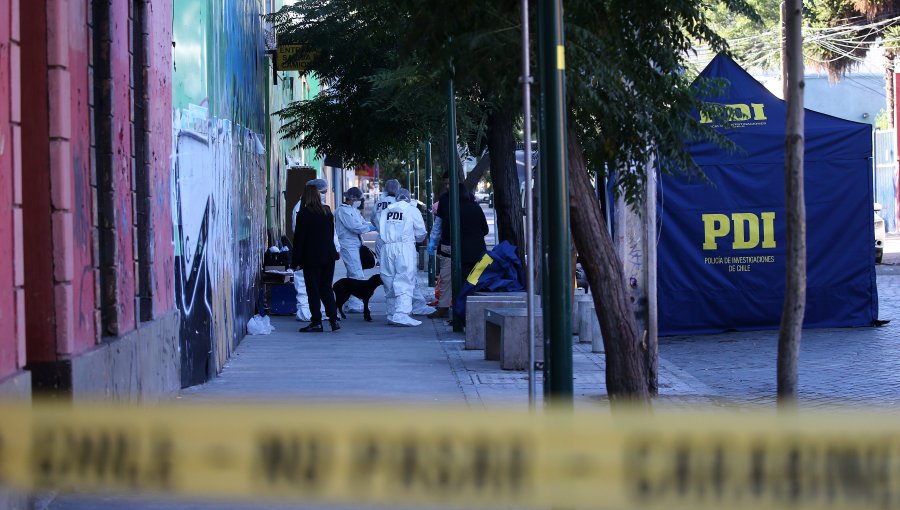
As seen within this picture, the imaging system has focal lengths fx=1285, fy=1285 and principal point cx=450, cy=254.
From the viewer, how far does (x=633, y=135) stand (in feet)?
27.4

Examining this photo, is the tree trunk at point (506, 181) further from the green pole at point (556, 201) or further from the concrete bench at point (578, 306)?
the green pole at point (556, 201)

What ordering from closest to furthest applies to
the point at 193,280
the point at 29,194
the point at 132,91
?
the point at 29,194 → the point at 132,91 → the point at 193,280

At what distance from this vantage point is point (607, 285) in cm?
802

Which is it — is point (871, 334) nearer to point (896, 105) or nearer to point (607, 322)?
point (607, 322)

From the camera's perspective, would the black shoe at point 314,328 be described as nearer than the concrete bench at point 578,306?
No

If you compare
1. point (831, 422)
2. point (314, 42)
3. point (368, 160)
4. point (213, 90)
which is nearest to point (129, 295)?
point (213, 90)

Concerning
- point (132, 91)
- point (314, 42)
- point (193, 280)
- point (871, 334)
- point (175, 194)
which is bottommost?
point (871, 334)

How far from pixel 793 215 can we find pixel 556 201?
1.77 m

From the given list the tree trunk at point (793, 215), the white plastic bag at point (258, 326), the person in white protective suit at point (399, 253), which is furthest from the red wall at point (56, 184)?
the person in white protective suit at point (399, 253)

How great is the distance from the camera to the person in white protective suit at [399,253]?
687 inches

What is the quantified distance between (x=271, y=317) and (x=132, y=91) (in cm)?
1020

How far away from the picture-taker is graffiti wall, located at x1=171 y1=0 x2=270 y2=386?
34.9ft

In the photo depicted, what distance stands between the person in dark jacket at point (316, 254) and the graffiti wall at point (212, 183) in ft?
2.27

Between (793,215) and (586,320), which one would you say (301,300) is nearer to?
(586,320)
